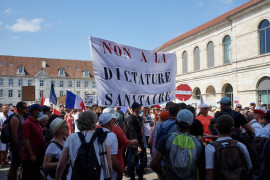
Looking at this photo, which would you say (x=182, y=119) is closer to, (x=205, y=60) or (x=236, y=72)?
(x=236, y=72)

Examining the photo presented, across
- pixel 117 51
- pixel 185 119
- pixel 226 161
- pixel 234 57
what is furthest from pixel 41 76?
pixel 226 161

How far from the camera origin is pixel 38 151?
4.62 meters

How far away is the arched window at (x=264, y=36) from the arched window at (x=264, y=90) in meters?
2.45

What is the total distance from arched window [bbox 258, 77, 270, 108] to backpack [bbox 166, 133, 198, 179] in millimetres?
20491

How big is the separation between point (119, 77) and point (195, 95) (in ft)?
86.5

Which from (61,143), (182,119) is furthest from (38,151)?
(182,119)

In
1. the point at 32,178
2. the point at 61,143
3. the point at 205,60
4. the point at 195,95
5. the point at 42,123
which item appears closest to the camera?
the point at 61,143

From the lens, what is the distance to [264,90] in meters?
21.2

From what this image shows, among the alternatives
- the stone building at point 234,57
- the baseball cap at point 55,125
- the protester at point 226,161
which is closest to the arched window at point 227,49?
the stone building at point 234,57

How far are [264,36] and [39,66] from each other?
171 feet

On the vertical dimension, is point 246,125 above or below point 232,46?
below

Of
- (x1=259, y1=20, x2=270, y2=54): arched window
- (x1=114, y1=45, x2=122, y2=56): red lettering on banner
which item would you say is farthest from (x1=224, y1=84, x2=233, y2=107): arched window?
(x1=114, y1=45, x2=122, y2=56): red lettering on banner

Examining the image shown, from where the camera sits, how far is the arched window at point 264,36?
20.9 metres

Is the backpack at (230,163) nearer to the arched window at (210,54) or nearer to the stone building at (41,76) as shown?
the arched window at (210,54)
